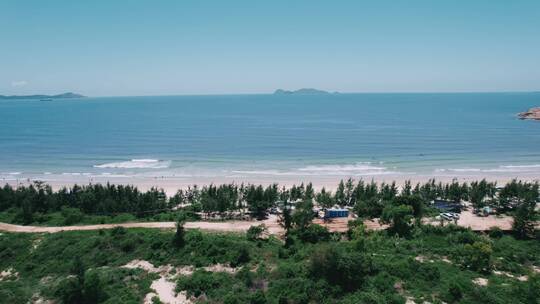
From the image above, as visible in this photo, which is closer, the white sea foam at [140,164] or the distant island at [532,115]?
the white sea foam at [140,164]

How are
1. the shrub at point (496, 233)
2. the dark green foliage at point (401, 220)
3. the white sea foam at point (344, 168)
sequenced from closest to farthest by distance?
1. the dark green foliage at point (401, 220)
2. the shrub at point (496, 233)
3. the white sea foam at point (344, 168)

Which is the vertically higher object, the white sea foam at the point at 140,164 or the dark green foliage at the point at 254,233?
the white sea foam at the point at 140,164

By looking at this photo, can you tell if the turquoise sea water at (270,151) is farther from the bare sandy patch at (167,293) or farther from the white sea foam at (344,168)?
the bare sandy patch at (167,293)

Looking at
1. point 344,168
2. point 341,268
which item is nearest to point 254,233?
point 341,268

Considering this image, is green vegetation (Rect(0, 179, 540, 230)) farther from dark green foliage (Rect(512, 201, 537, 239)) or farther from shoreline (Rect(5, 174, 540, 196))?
shoreline (Rect(5, 174, 540, 196))

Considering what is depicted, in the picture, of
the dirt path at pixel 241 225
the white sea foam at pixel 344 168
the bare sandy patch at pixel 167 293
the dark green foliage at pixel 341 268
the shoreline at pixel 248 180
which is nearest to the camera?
the bare sandy patch at pixel 167 293

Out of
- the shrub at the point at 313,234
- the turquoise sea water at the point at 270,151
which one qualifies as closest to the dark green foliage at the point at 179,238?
the shrub at the point at 313,234

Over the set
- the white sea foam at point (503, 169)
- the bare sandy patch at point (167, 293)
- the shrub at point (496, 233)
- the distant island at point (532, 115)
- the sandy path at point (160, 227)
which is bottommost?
the bare sandy patch at point (167, 293)

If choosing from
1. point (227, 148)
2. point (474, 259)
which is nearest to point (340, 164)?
point (227, 148)
